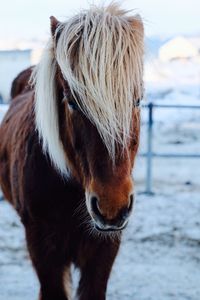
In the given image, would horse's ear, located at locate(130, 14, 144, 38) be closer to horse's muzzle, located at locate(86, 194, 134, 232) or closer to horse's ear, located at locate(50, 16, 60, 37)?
horse's ear, located at locate(50, 16, 60, 37)

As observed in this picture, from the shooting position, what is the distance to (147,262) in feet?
14.0

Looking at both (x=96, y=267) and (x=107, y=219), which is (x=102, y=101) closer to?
(x=107, y=219)

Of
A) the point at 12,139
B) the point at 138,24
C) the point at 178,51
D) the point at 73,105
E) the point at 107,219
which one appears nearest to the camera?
the point at 107,219

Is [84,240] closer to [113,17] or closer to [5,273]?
[113,17]

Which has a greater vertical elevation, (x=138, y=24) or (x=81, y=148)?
(x=138, y=24)

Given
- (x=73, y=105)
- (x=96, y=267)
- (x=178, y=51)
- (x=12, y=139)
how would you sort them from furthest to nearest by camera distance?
1. (x=178, y=51)
2. (x=12, y=139)
3. (x=96, y=267)
4. (x=73, y=105)

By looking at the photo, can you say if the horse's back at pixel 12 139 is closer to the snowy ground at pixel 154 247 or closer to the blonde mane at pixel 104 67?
the blonde mane at pixel 104 67

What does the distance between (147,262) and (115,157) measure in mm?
2468

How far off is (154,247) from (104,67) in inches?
110

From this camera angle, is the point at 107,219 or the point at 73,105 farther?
the point at 73,105

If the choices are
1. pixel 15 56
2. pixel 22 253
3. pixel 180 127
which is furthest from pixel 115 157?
pixel 15 56

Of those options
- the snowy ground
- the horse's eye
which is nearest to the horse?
the horse's eye

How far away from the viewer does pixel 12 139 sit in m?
3.07

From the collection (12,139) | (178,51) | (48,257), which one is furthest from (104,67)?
(178,51)
